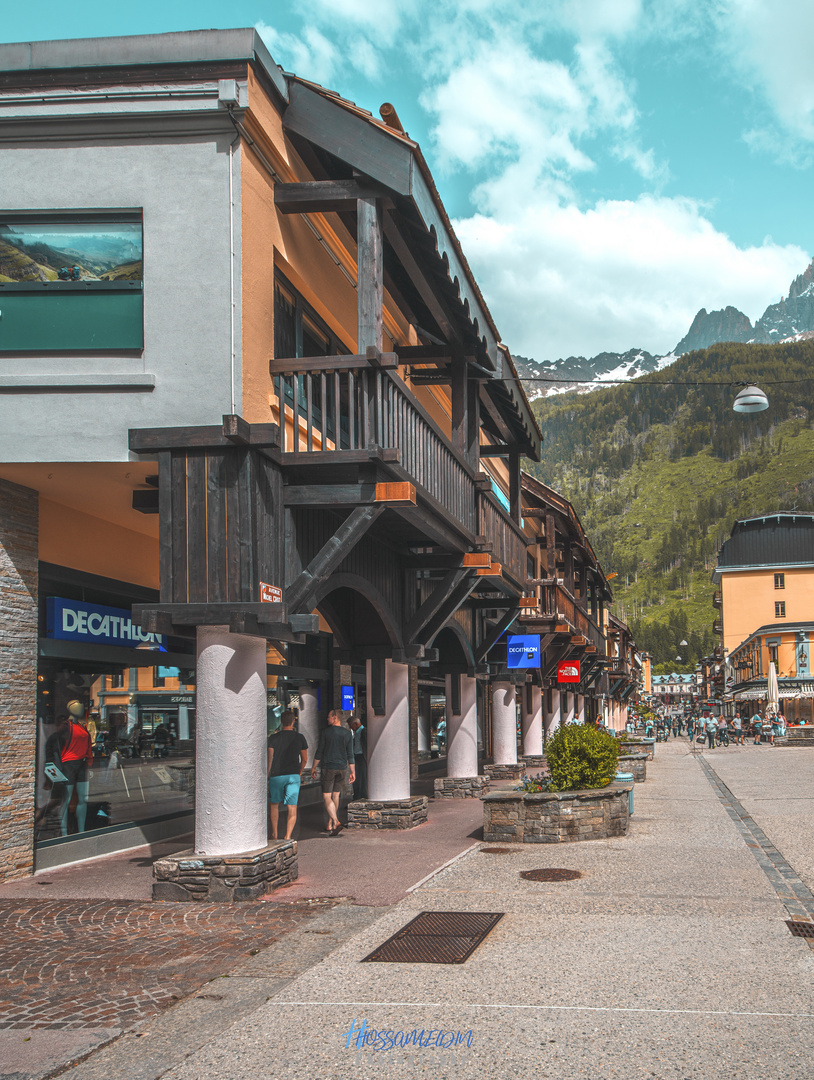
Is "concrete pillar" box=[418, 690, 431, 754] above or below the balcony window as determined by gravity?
below

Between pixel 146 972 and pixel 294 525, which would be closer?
pixel 146 972

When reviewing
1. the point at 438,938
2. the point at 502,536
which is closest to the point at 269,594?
the point at 438,938

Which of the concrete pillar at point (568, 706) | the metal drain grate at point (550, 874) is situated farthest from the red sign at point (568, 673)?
the metal drain grate at point (550, 874)

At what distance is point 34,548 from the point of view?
424 inches

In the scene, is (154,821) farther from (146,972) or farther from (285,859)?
(146,972)

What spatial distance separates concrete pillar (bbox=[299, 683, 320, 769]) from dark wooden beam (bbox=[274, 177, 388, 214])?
32.0 ft

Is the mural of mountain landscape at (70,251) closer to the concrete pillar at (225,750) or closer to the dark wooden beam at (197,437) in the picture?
the dark wooden beam at (197,437)

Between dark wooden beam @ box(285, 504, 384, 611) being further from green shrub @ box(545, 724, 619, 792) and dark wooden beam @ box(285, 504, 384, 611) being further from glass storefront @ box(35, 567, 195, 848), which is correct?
green shrub @ box(545, 724, 619, 792)

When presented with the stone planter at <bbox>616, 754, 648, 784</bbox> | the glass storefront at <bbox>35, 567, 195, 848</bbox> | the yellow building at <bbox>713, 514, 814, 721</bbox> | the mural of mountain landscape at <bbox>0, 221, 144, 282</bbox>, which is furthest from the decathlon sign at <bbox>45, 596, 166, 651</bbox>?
the yellow building at <bbox>713, 514, 814, 721</bbox>

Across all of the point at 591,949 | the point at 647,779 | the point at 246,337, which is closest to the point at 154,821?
the point at 246,337

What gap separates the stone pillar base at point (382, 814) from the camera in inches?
569

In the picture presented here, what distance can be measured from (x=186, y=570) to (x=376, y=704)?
599 cm

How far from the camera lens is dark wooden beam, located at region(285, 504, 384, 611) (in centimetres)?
997

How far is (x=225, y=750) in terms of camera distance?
31.0ft
